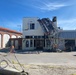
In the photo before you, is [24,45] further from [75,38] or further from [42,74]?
[42,74]

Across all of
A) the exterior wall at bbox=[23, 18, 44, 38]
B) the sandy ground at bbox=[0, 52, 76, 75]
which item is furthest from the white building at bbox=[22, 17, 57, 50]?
the sandy ground at bbox=[0, 52, 76, 75]

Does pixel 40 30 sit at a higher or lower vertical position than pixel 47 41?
higher

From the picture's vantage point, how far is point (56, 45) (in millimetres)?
36125

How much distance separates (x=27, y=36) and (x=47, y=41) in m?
4.87

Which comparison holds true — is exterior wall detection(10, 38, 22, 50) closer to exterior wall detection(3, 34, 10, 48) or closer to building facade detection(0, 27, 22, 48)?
building facade detection(0, 27, 22, 48)

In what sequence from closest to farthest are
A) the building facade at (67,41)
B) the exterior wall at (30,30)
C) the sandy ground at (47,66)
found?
the sandy ground at (47,66) → the building facade at (67,41) → the exterior wall at (30,30)

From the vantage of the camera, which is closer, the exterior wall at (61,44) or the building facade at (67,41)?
the building facade at (67,41)

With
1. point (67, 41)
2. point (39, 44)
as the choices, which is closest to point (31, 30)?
point (39, 44)

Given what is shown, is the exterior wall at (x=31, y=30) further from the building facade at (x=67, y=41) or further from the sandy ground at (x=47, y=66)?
the sandy ground at (x=47, y=66)

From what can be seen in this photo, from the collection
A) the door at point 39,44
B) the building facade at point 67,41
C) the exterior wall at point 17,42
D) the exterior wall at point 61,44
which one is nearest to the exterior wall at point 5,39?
the exterior wall at point 17,42

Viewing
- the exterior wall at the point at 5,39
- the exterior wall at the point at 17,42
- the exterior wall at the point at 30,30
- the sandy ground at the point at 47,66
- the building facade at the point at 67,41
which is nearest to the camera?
the sandy ground at the point at 47,66

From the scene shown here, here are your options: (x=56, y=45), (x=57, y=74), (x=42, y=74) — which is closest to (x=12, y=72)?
(x=42, y=74)

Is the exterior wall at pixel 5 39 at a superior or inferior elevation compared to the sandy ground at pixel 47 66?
superior

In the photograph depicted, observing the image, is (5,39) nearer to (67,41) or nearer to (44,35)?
(44,35)
